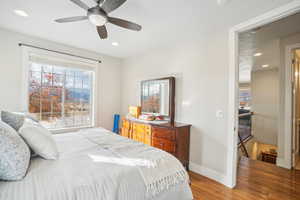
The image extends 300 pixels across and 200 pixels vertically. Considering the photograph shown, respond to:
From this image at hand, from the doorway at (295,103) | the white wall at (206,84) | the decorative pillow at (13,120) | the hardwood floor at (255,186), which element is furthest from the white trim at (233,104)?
the decorative pillow at (13,120)

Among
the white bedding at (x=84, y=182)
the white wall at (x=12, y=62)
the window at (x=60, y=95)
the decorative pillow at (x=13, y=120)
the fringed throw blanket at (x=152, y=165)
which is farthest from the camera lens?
the window at (x=60, y=95)

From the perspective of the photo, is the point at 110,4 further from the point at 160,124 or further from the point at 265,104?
the point at 265,104

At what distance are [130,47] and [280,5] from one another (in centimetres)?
264

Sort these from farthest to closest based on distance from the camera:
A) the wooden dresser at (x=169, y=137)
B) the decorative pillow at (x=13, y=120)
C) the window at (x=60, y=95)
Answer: the window at (x=60, y=95) → the wooden dresser at (x=169, y=137) → the decorative pillow at (x=13, y=120)

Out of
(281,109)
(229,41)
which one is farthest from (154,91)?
(281,109)

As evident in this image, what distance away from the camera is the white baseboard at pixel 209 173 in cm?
222

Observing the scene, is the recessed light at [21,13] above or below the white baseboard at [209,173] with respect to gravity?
above

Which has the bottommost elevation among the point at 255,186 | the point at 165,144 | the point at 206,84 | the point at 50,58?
the point at 255,186

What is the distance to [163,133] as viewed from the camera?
2.55m

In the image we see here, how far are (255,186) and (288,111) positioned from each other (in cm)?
165

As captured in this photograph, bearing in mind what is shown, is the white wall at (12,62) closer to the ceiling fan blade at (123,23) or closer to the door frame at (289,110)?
the ceiling fan blade at (123,23)

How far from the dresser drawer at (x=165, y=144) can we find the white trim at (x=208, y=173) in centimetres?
59

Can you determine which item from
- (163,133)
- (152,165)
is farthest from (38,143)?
(163,133)

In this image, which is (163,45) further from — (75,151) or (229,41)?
(75,151)
